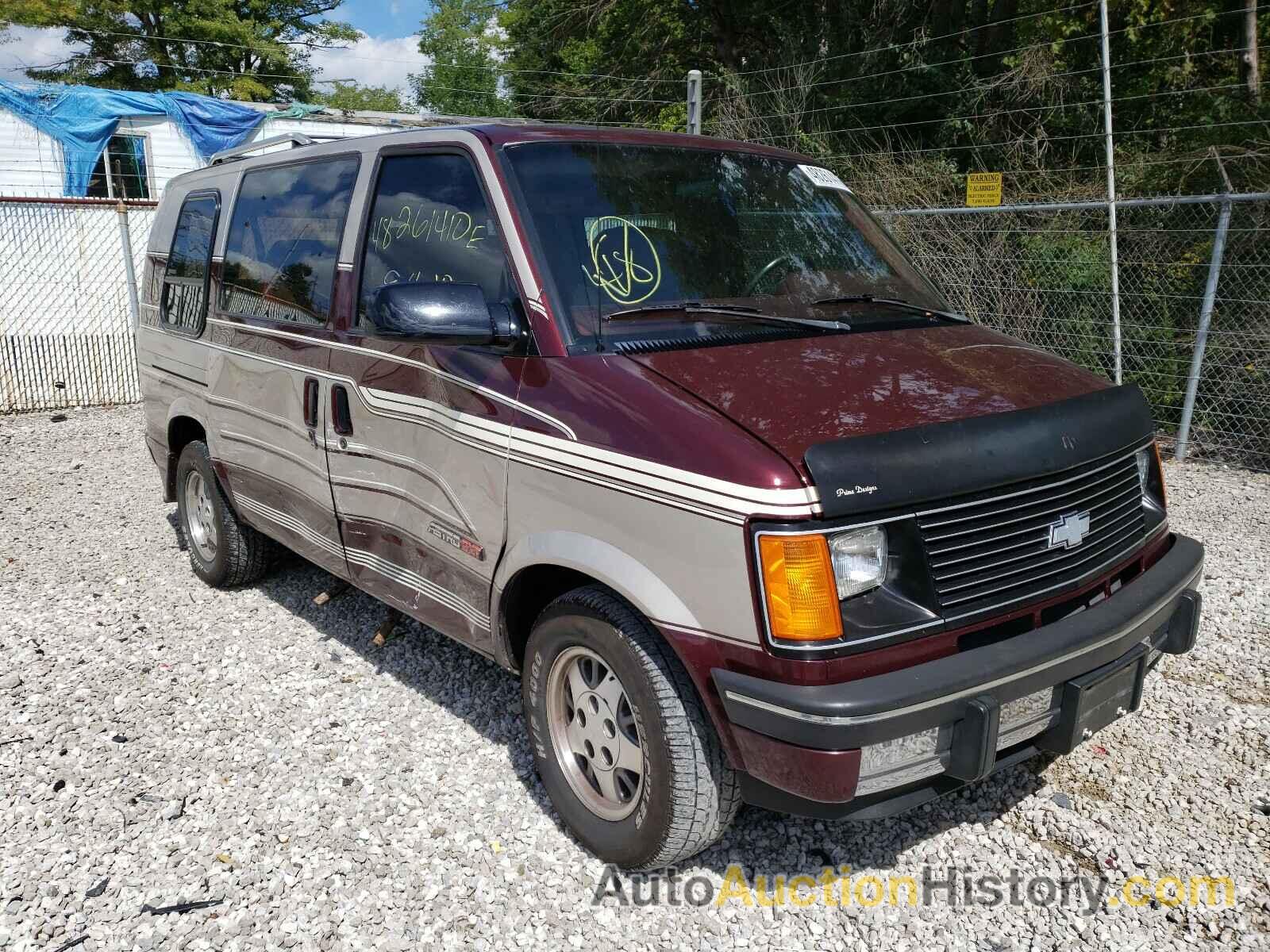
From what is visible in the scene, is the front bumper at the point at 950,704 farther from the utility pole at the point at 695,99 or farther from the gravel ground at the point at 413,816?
the utility pole at the point at 695,99

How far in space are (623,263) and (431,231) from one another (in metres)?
0.78

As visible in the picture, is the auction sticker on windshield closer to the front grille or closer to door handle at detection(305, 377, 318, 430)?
the front grille

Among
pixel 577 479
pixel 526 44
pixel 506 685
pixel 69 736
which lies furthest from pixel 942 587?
pixel 526 44

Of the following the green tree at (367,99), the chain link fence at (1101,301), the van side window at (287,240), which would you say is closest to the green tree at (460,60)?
the green tree at (367,99)

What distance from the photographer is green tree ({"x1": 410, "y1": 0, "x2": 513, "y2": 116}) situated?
155ft

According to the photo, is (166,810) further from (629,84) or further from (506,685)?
(629,84)

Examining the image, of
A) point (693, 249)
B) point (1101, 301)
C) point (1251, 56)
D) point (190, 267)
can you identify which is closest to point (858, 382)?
point (693, 249)

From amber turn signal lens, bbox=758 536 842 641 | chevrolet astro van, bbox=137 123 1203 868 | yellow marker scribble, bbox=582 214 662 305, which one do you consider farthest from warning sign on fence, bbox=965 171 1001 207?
amber turn signal lens, bbox=758 536 842 641

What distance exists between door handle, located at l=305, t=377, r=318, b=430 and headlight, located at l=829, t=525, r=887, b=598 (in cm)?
242

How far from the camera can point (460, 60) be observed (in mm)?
58250

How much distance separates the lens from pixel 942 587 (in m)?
2.53

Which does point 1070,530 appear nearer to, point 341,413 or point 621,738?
point 621,738

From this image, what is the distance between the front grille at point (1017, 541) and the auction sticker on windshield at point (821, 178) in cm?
175

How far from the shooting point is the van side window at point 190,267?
5.03 metres
